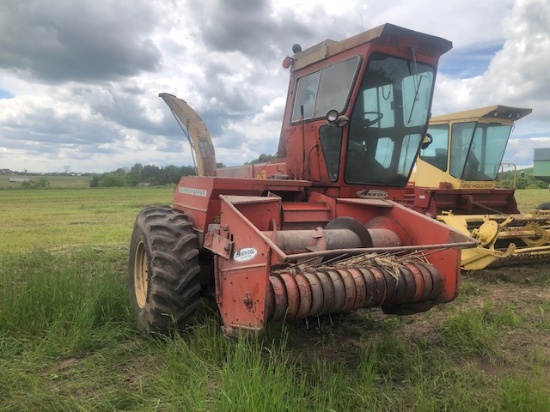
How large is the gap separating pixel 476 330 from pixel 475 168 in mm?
6801

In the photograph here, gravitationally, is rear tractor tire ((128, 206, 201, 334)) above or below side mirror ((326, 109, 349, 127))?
below

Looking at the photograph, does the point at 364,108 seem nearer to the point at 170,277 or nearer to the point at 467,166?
the point at 170,277

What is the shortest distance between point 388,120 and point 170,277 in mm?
2922

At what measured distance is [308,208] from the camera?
4.66 m

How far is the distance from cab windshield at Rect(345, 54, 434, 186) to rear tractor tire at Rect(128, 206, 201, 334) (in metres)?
2.04

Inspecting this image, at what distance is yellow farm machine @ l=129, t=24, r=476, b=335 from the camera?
318 cm

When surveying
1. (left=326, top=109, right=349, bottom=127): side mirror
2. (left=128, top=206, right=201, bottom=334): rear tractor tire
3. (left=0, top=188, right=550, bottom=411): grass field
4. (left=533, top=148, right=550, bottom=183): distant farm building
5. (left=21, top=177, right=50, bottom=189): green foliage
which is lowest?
(left=21, top=177, right=50, bottom=189): green foliage

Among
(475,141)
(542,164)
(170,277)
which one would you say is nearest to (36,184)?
(542,164)

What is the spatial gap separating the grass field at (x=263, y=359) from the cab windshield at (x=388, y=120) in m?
1.57

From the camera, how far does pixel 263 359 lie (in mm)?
3418

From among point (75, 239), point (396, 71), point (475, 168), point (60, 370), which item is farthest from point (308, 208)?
point (75, 239)

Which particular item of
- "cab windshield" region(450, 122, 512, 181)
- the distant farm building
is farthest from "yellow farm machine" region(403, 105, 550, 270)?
the distant farm building

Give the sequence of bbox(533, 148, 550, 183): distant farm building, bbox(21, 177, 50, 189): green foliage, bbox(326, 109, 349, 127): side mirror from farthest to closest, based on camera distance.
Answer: bbox(21, 177, 50, 189): green foliage → bbox(533, 148, 550, 183): distant farm building → bbox(326, 109, 349, 127): side mirror

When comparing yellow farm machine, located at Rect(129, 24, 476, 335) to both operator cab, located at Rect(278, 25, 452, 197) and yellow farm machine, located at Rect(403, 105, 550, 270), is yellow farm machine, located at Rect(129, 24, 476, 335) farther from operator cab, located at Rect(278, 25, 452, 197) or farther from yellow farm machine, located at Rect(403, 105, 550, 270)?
yellow farm machine, located at Rect(403, 105, 550, 270)
